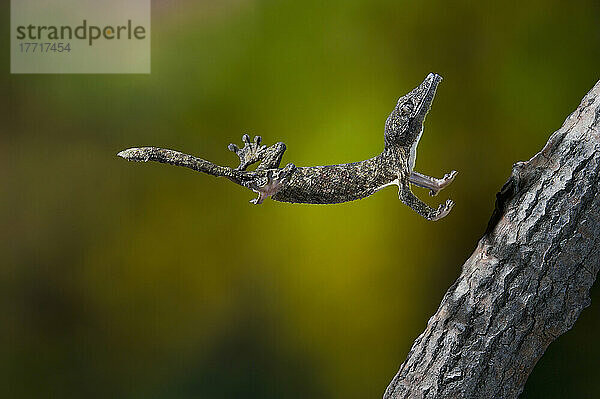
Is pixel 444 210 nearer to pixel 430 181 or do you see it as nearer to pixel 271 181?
pixel 430 181

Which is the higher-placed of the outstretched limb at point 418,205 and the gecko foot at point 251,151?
the gecko foot at point 251,151

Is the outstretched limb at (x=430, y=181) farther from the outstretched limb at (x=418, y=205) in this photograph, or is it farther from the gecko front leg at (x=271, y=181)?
the gecko front leg at (x=271, y=181)

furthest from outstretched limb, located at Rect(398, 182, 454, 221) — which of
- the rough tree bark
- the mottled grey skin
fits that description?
the rough tree bark

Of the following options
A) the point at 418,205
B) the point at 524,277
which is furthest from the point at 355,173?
the point at 524,277

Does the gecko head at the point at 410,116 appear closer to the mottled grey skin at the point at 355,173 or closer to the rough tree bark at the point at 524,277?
the mottled grey skin at the point at 355,173

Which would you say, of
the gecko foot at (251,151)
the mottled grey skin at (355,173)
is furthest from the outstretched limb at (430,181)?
the gecko foot at (251,151)

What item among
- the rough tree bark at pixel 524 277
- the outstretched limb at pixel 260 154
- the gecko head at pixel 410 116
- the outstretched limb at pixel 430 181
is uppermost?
the gecko head at pixel 410 116

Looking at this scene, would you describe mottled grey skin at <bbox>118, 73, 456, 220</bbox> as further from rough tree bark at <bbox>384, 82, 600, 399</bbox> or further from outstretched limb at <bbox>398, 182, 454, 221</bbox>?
Answer: rough tree bark at <bbox>384, 82, 600, 399</bbox>
